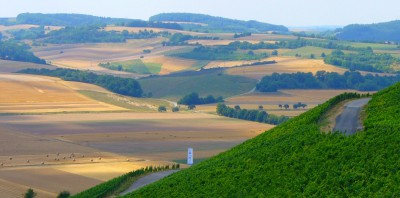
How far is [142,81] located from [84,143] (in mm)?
89919

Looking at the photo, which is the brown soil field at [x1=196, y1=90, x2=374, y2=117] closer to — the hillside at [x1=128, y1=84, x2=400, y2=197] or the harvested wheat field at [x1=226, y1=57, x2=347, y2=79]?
the harvested wheat field at [x1=226, y1=57, x2=347, y2=79]

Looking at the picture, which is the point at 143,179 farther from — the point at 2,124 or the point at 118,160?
the point at 2,124

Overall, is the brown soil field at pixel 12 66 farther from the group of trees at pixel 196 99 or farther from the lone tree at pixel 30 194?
the lone tree at pixel 30 194

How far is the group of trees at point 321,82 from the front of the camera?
168 m

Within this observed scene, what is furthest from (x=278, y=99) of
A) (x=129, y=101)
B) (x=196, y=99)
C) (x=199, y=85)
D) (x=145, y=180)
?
(x=145, y=180)

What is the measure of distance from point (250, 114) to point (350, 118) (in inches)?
3472

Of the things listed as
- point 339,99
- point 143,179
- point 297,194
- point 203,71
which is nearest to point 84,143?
point 143,179

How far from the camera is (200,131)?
106 meters

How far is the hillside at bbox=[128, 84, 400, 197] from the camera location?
31.8 meters

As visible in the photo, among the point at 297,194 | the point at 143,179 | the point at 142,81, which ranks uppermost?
the point at 297,194

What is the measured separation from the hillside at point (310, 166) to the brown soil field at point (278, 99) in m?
92.4

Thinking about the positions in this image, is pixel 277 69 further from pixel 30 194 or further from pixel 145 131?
pixel 30 194

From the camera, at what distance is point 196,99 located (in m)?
154

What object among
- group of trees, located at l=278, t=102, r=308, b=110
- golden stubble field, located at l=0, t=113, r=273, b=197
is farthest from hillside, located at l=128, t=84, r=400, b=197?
group of trees, located at l=278, t=102, r=308, b=110
